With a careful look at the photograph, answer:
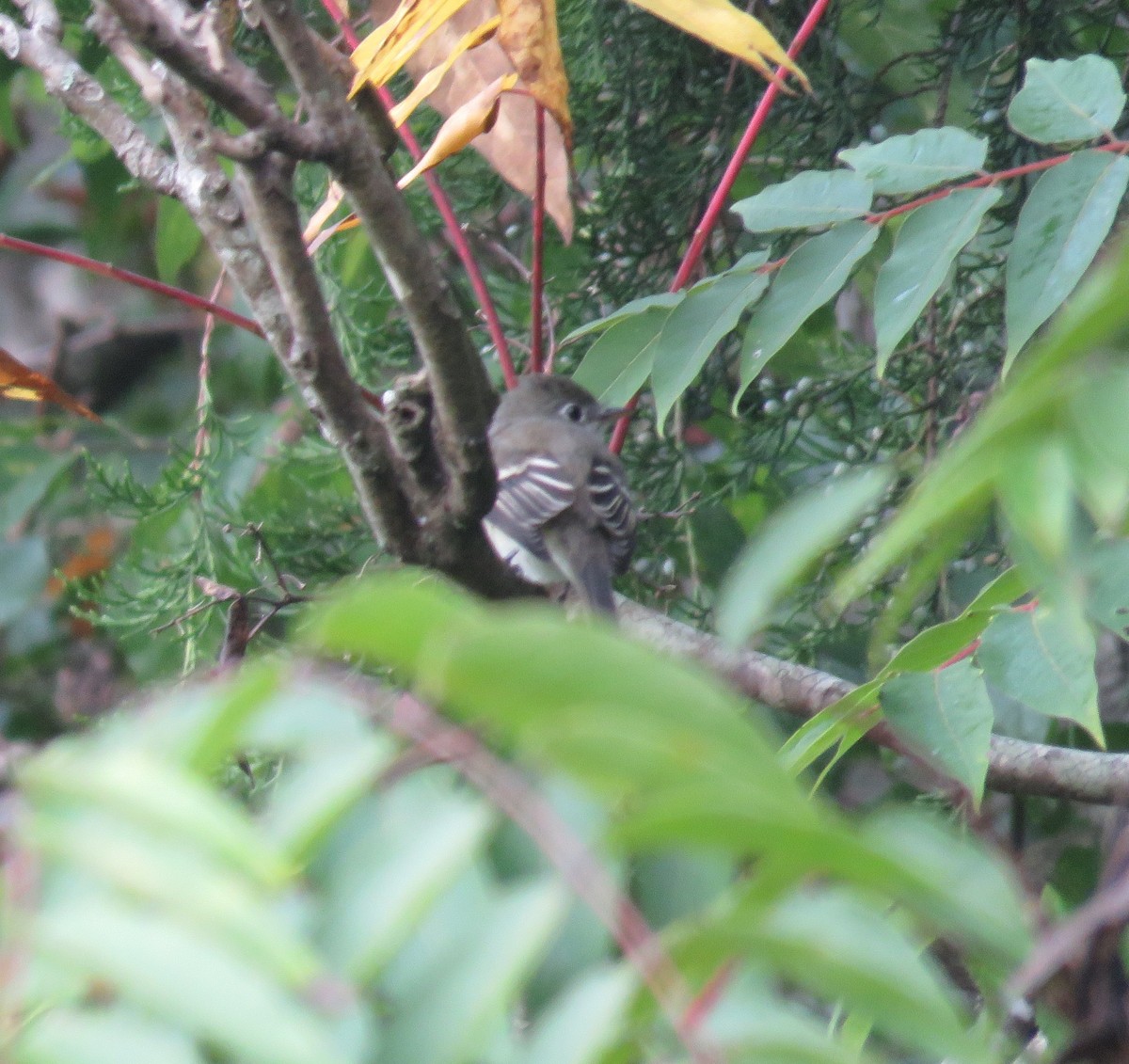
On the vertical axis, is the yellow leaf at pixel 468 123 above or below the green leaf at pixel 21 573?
above

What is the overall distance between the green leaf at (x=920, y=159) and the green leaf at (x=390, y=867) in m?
1.14

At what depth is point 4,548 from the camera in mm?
4035

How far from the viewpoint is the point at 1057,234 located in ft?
5.13

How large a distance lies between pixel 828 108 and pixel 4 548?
264 centimetres

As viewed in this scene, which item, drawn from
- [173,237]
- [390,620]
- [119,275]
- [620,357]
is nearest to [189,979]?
[390,620]

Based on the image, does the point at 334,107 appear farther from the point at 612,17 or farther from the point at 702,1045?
the point at 612,17

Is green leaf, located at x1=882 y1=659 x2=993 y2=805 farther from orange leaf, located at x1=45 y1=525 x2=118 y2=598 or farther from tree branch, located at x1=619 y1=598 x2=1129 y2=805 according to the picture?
orange leaf, located at x1=45 y1=525 x2=118 y2=598

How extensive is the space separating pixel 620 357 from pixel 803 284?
0.32 meters

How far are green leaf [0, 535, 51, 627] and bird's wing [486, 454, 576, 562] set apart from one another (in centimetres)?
130

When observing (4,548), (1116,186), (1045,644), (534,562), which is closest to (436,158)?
(1116,186)

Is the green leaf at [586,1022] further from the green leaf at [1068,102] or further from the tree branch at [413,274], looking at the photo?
the green leaf at [1068,102]

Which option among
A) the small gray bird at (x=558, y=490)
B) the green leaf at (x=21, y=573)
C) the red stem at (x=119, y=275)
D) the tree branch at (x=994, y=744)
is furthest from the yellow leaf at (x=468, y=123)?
the green leaf at (x=21, y=573)

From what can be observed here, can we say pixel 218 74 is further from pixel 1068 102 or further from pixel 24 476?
pixel 24 476

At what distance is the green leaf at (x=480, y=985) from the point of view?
600mm
